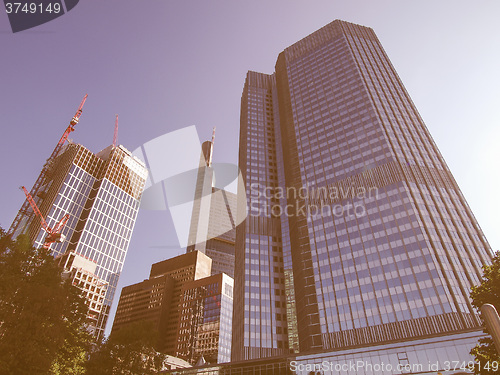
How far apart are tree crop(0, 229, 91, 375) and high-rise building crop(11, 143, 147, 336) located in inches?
5266

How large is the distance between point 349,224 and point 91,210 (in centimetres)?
13285

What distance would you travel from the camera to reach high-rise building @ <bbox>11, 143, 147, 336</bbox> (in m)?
148

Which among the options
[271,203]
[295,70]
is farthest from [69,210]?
[295,70]

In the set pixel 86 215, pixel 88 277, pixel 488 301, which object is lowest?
pixel 488 301

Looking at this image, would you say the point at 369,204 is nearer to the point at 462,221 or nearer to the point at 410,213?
the point at 410,213

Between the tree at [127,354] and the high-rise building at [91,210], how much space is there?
128m

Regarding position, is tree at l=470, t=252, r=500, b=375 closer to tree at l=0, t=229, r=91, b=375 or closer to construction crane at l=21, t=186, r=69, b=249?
tree at l=0, t=229, r=91, b=375

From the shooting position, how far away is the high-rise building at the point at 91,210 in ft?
484

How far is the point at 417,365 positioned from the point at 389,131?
200 ft

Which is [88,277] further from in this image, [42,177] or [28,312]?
[28,312]

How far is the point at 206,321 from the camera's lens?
153125mm

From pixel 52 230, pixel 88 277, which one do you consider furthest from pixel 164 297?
pixel 52 230

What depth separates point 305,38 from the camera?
438 feet

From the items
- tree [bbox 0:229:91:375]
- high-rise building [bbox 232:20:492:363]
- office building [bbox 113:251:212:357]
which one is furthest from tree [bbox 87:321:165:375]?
office building [bbox 113:251:212:357]
